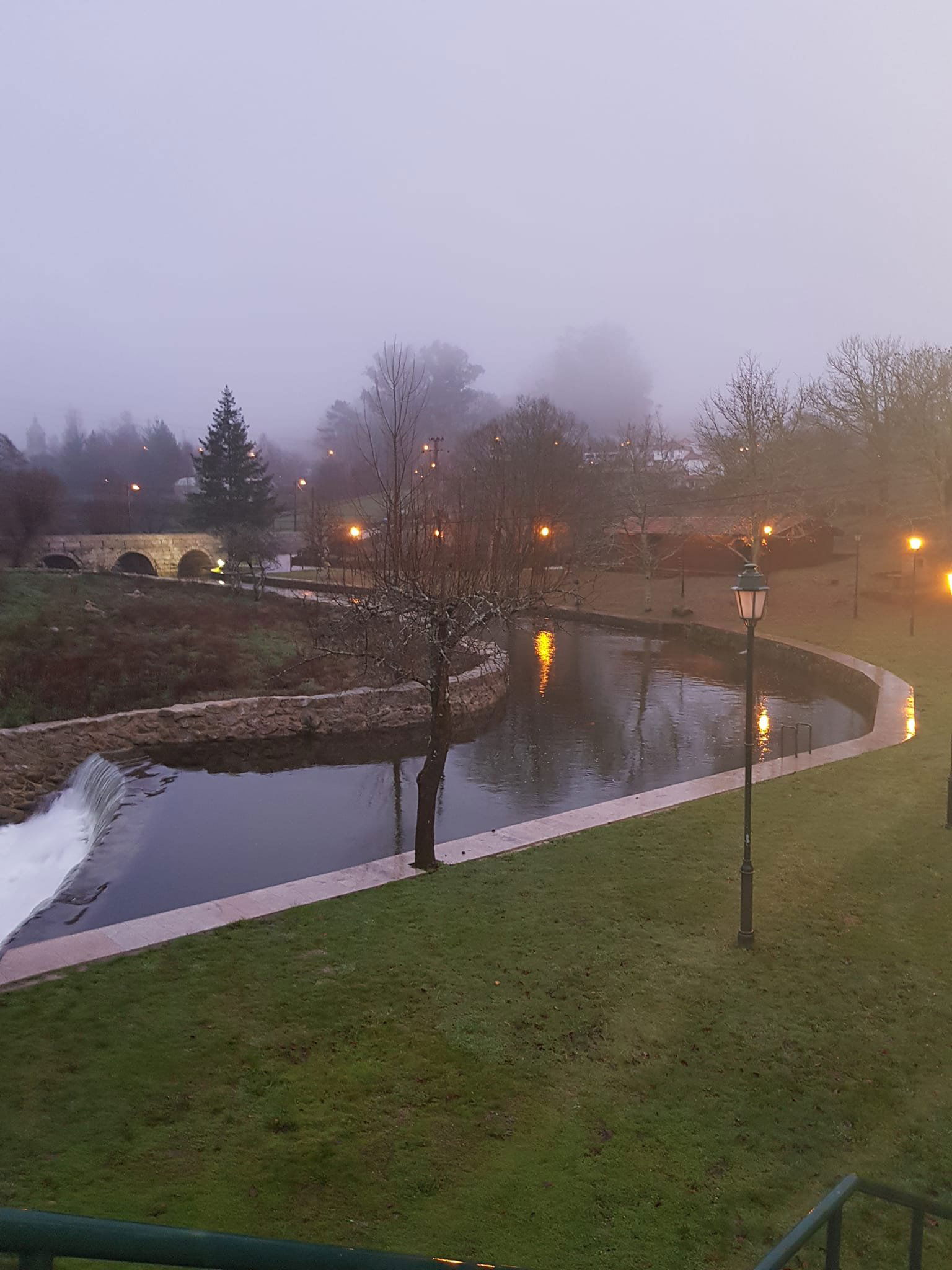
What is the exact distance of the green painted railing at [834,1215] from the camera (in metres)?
3.34

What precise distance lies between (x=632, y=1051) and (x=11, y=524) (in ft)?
200

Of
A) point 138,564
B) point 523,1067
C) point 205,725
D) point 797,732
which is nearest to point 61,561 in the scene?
point 138,564

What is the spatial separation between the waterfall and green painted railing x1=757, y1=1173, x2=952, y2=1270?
1140cm

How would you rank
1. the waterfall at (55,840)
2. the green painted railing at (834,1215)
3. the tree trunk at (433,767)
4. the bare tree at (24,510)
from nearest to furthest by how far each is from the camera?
the green painted railing at (834,1215), the tree trunk at (433,767), the waterfall at (55,840), the bare tree at (24,510)

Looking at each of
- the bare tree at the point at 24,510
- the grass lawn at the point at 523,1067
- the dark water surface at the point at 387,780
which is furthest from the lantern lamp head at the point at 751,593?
the bare tree at the point at 24,510

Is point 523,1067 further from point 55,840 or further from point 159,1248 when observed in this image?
point 55,840

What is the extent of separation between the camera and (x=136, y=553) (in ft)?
218

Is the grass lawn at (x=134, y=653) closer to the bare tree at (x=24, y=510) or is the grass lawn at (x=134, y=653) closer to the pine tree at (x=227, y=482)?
the bare tree at (x=24, y=510)

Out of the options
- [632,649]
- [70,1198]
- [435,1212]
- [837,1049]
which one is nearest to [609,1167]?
[435,1212]

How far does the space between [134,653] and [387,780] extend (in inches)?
429

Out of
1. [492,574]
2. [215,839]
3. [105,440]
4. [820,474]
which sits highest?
[105,440]

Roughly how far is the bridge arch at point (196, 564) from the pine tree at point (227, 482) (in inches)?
93.2

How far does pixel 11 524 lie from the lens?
5909 centimetres

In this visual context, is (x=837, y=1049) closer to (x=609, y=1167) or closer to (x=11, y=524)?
(x=609, y=1167)
